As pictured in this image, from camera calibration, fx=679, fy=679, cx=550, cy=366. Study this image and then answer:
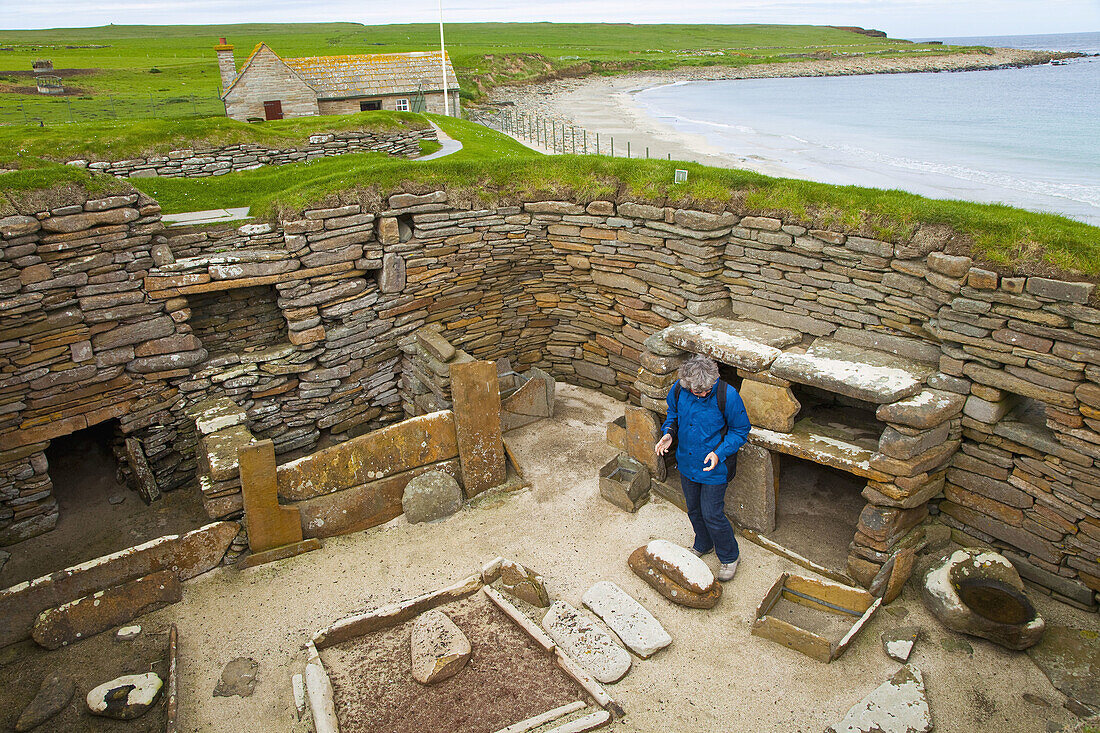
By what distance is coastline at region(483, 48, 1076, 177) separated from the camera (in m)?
25.2

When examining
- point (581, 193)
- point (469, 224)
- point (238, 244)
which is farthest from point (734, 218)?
point (238, 244)

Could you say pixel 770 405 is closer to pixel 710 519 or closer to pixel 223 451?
pixel 710 519

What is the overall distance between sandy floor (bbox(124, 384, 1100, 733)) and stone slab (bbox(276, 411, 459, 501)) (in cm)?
60

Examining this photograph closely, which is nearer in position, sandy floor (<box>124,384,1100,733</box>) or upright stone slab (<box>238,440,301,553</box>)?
sandy floor (<box>124,384,1100,733</box>)

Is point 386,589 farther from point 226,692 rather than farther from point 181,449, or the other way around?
point 181,449

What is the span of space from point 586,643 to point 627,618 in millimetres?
466

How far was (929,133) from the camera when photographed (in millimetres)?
29844

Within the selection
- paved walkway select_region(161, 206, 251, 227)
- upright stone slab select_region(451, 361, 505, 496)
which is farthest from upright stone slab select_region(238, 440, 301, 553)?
paved walkway select_region(161, 206, 251, 227)

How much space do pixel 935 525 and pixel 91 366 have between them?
964 cm

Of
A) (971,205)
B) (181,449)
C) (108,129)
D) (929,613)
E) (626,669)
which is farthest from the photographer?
(108,129)

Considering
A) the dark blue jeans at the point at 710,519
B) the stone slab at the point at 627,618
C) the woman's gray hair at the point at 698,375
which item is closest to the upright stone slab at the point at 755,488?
the dark blue jeans at the point at 710,519

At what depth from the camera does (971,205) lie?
759 centimetres

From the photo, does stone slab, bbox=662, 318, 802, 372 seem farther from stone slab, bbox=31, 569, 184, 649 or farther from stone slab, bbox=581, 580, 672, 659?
stone slab, bbox=31, 569, 184, 649

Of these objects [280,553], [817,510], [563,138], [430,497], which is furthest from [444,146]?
[817,510]
